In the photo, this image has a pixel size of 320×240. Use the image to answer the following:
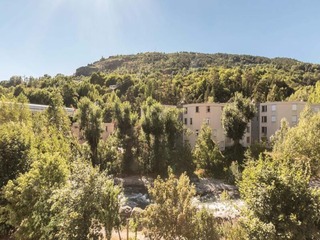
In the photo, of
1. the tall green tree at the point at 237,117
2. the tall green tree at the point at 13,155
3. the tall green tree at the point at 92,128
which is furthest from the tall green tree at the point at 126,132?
the tall green tree at the point at 13,155

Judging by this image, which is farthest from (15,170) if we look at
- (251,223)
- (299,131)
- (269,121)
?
(269,121)

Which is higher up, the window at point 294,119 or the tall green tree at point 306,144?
the window at point 294,119

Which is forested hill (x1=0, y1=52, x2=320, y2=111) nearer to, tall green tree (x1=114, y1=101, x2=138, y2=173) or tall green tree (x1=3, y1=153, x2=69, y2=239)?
tall green tree (x1=114, y1=101, x2=138, y2=173)

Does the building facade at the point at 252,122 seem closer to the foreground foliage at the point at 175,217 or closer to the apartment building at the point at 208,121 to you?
the apartment building at the point at 208,121

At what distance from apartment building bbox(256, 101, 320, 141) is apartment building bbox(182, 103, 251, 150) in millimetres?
3295

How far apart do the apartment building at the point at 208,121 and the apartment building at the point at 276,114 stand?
3.30 meters

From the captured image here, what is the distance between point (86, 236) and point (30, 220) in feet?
12.3

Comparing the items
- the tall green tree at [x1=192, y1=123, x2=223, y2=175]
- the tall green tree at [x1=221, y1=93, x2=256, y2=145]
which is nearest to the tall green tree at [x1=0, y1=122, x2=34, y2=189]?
the tall green tree at [x1=192, y1=123, x2=223, y2=175]

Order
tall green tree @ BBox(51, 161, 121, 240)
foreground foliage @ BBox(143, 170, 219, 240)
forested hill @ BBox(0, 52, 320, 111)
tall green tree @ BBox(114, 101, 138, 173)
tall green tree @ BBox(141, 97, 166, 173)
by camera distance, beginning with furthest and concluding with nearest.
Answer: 1. forested hill @ BBox(0, 52, 320, 111)
2. tall green tree @ BBox(114, 101, 138, 173)
3. tall green tree @ BBox(141, 97, 166, 173)
4. foreground foliage @ BBox(143, 170, 219, 240)
5. tall green tree @ BBox(51, 161, 121, 240)

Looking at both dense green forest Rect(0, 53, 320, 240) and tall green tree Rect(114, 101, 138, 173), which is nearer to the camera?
dense green forest Rect(0, 53, 320, 240)

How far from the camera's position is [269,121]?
49.4m

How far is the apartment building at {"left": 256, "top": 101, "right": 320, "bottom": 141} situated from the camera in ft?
155

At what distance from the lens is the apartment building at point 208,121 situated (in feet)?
159

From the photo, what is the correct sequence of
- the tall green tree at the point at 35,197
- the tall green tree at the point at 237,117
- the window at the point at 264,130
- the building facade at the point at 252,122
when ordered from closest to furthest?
the tall green tree at the point at 35,197 → the tall green tree at the point at 237,117 → the building facade at the point at 252,122 → the window at the point at 264,130
